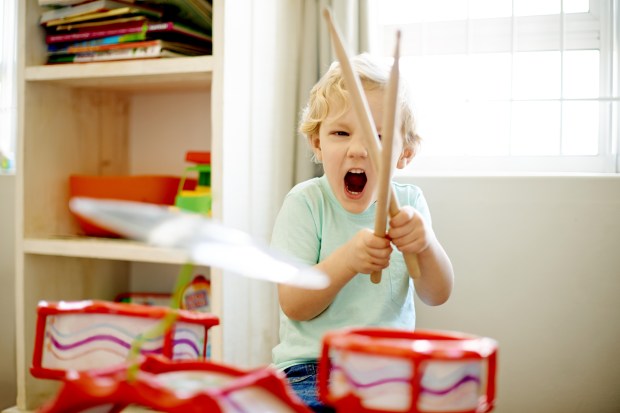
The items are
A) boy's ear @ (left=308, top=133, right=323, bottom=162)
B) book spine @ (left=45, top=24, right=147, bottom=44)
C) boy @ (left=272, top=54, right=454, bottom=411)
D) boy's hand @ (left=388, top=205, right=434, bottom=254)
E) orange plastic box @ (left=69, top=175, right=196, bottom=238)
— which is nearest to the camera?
boy's hand @ (left=388, top=205, right=434, bottom=254)

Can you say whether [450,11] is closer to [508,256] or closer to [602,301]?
[508,256]

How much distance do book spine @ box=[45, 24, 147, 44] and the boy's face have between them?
0.55 metres

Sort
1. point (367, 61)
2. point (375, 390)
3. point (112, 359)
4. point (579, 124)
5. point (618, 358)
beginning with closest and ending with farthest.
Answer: point (375, 390) < point (112, 359) < point (367, 61) < point (618, 358) < point (579, 124)

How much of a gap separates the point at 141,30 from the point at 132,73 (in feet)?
0.32

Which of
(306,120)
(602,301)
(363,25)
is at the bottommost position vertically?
(602,301)

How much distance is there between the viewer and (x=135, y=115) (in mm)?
1746

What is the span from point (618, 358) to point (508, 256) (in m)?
0.28

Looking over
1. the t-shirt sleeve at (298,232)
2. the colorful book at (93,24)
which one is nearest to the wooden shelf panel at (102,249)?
the t-shirt sleeve at (298,232)

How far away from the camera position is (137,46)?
135 centimetres

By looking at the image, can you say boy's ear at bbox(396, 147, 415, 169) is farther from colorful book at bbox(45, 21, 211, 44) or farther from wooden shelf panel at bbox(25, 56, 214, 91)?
colorful book at bbox(45, 21, 211, 44)

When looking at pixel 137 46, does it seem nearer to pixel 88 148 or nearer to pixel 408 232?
pixel 88 148

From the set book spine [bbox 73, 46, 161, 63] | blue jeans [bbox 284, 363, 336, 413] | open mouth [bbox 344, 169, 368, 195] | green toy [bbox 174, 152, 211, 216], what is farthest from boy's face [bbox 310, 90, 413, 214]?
book spine [bbox 73, 46, 161, 63]

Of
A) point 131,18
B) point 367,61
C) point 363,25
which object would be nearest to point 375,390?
point 367,61

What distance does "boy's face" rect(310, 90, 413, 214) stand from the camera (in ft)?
3.22
